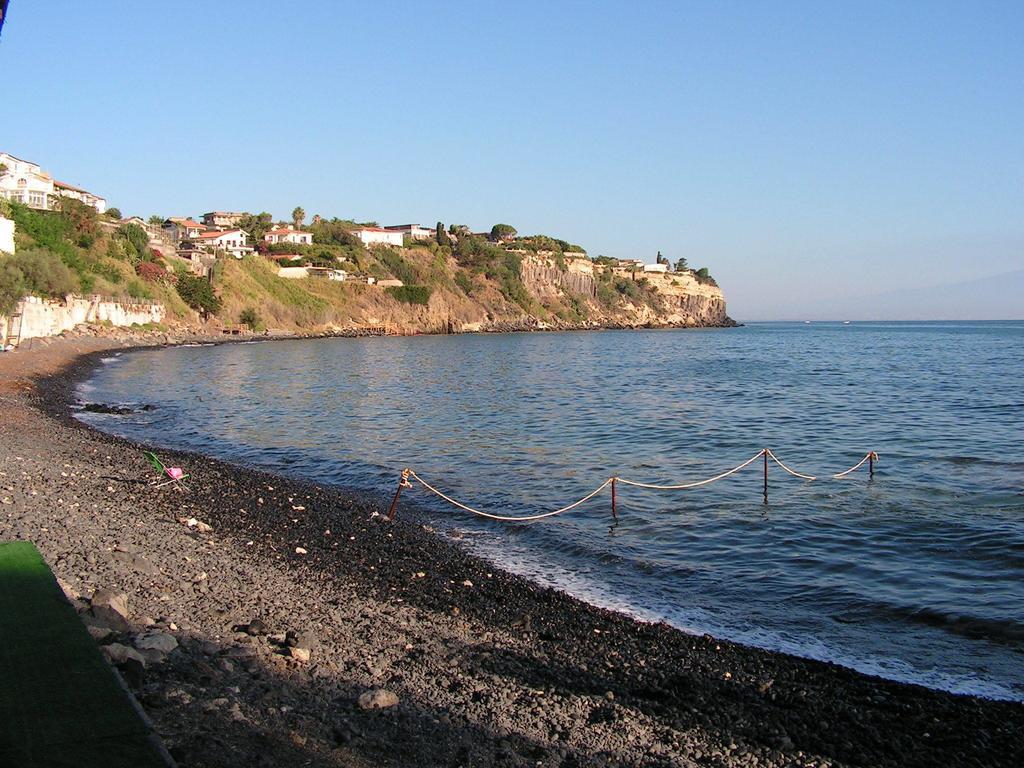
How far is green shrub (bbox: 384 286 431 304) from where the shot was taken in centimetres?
13038

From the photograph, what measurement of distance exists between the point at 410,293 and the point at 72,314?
7097 centimetres

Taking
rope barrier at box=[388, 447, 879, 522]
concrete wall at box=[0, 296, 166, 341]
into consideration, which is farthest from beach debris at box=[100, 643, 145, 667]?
concrete wall at box=[0, 296, 166, 341]

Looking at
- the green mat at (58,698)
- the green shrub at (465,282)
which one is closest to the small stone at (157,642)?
the green mat at (58,698)

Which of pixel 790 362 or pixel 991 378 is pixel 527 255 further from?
pixel 991 378

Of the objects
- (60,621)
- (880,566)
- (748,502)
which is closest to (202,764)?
(60,621)

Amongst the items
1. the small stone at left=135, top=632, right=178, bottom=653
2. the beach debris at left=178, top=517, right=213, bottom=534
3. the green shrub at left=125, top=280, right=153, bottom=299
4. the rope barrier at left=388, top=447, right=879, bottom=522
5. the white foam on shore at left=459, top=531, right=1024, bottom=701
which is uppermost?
the green shrub at left=125, top=280, right=153, bottom=299

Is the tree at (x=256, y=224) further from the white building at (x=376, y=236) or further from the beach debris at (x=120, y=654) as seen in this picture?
the beach debris at (x=120, y=654)

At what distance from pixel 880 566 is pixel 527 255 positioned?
160 m

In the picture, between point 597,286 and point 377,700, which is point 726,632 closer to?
point 377,700

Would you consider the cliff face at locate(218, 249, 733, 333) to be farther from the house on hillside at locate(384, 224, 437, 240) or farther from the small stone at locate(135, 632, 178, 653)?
the small stone at locate(135, 632, 178, 653)

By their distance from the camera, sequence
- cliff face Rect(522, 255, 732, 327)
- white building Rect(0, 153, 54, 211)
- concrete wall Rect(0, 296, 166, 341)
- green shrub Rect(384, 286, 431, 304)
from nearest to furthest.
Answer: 1. concrete wall Rect(0, 296, 166, 341)
2. white building Rect(0, 153, 54, 211)
3. green shrub Rect(384, 286, 431, 304)
4. cliff face Rect(522, 255, 732, 327)

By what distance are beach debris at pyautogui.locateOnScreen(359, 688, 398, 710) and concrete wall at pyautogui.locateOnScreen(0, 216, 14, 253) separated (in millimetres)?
66082

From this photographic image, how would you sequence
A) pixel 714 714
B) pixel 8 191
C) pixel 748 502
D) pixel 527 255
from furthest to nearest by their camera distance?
1. pixel 527 255
2. pixel 8 191
3. pixel 748 502
4. pixel 714 714

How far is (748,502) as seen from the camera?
16.5m
